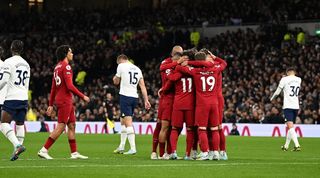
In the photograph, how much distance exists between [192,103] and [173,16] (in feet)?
116

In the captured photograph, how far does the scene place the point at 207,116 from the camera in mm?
18453

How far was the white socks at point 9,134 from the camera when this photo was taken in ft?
57.8

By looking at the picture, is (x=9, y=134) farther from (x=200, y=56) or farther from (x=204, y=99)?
(x=200, y=56)

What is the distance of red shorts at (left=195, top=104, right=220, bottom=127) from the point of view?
60.4 ft

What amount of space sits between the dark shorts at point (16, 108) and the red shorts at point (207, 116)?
3.80 metres

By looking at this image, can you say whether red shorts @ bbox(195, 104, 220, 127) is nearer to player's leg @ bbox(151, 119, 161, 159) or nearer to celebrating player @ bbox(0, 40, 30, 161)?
player's leg @ bbox(151, 119, 161, 159)

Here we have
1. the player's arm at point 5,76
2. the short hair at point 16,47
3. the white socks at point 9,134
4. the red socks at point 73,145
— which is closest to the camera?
the white socks at point 9,134

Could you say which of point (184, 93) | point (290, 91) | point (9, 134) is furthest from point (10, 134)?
point (290, 91)

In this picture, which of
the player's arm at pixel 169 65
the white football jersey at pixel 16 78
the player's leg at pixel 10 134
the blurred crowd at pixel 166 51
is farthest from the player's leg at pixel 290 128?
the blurred crowd at pixel 166 51

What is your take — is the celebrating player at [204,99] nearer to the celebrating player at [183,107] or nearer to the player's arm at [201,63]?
the player's arm at [201,63]

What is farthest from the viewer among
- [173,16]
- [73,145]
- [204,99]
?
[173,16]

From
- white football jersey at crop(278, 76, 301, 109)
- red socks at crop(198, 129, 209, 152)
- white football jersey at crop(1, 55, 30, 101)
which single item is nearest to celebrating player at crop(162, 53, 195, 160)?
red socks at crop(198, 129, 209, 152)

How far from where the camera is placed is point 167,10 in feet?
182

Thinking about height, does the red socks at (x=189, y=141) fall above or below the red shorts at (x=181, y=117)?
below
